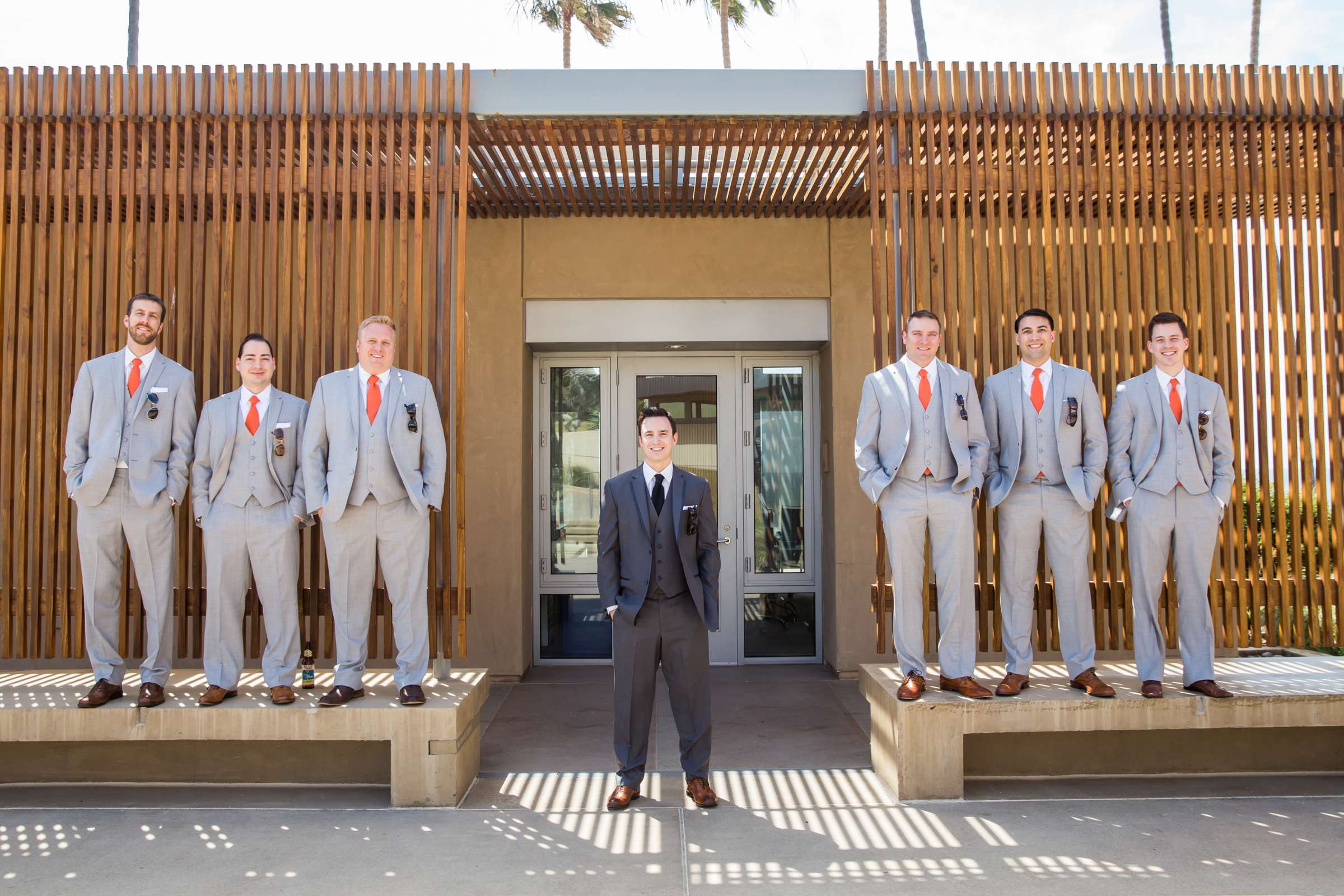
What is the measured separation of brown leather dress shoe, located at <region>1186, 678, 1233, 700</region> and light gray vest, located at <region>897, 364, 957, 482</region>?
1552 millimetres

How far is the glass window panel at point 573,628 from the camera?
25.1 ft

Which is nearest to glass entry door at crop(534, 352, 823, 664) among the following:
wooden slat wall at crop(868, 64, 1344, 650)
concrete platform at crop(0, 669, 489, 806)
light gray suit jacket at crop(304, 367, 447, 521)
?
wooden slat wall at crop(868, 64, 1344, 650)

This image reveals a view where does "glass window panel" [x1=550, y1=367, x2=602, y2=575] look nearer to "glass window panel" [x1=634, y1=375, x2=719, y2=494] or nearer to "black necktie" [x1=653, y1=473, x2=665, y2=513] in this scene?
"glass window panel" [x1=634, y1=375, x2=719, y2=494]

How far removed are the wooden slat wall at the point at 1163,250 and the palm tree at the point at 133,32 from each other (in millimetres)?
14948

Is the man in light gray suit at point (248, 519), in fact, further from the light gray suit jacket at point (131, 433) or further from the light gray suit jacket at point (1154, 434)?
the light gray suit jacket at point (1154, 434)

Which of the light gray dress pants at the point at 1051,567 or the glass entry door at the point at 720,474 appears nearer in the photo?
the light gray dress pants at the point at 1051,567

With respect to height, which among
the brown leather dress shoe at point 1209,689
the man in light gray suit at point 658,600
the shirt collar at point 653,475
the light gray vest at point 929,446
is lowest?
the brown leather dress shoe at point 1209,689

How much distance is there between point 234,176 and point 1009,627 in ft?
15.6

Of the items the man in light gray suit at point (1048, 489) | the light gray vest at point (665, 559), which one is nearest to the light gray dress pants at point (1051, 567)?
the man in light gray suit at point (1048, 489)

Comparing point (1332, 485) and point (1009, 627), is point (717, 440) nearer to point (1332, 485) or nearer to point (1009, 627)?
point (1009, 627)

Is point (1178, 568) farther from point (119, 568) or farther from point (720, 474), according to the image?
point (119, 568)

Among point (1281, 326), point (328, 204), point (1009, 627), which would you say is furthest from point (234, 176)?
point (1281, 326)

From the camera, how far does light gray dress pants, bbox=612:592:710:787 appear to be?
4191 mm

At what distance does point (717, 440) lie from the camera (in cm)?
768
